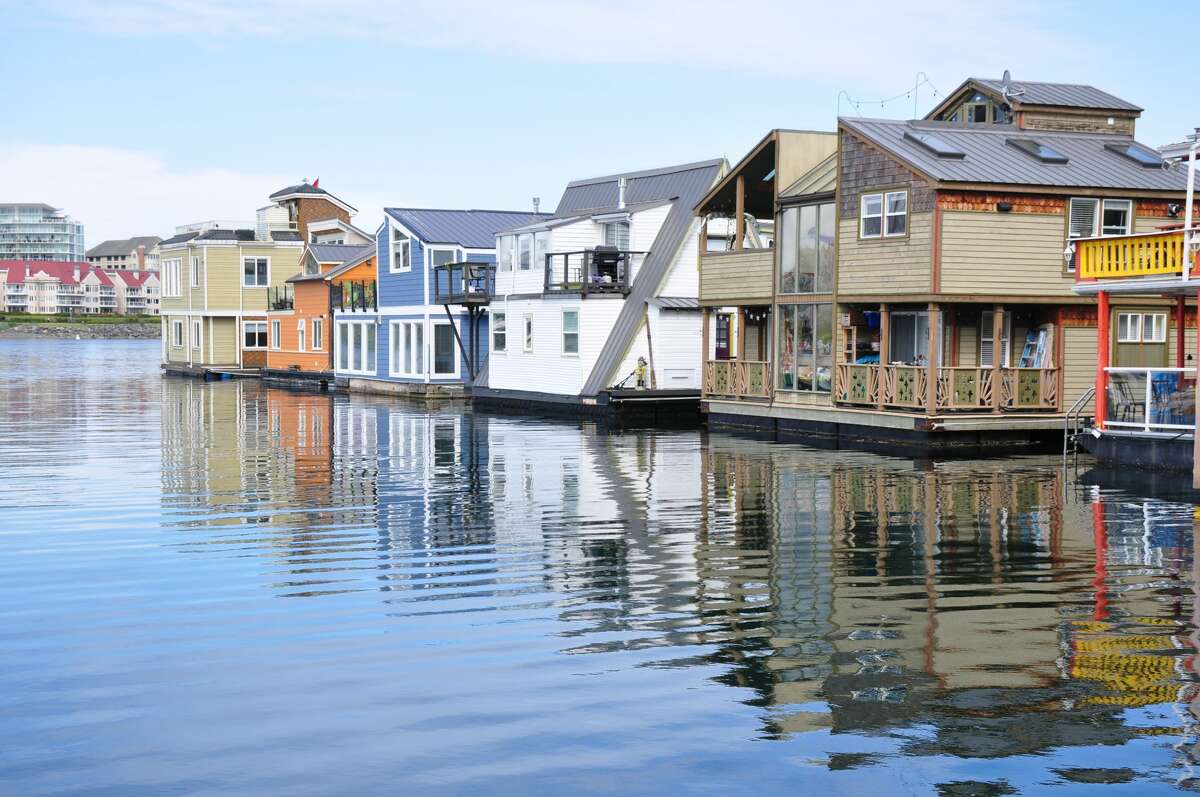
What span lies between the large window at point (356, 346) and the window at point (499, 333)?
13.0 m

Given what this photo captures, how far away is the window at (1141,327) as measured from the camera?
3591 cm

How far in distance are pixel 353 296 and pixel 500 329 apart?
51.4 ft

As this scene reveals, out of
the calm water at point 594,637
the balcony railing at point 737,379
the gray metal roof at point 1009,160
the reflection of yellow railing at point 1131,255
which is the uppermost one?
the gray metal roof at point 1009,160

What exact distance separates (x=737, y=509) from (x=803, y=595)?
784cm

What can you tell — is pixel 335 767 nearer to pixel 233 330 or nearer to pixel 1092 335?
pixel 1092 335

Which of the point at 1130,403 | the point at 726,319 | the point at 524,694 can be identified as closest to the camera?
the point at 524,694

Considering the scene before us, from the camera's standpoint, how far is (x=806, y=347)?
39.5m

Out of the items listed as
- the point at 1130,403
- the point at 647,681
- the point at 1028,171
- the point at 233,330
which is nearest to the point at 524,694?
the point at 647,681

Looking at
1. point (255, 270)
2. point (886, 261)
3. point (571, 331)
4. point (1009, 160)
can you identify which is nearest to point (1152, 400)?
point (886, 261)

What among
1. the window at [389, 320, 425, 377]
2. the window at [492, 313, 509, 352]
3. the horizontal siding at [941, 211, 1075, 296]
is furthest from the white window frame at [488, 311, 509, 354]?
the horizontal siding at [941, 211, 1075, 296]

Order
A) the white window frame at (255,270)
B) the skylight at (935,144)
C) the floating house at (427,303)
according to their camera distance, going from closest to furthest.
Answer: the skylight at (935,144) < the floating house at (427,303) < the white window frame at (255,270)

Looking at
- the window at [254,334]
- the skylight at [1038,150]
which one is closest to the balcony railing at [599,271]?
the skylight at [1038,150]

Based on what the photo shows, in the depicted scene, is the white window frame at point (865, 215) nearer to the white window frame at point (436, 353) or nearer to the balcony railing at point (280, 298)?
the white window frame at point (436, 353)

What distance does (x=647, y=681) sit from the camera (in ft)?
40.4
